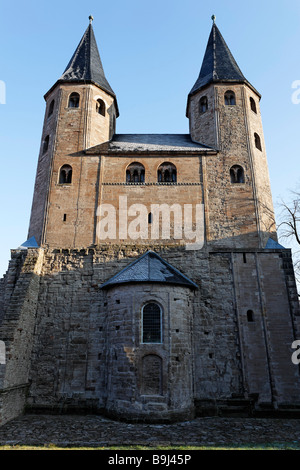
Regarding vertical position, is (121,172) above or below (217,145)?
below

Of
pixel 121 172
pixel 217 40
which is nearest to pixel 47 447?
pixel 121 172

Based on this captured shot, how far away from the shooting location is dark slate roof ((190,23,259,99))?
2191cm

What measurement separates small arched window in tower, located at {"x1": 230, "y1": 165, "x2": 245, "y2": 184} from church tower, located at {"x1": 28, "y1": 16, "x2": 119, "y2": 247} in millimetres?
8500

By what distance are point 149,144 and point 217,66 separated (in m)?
8.56

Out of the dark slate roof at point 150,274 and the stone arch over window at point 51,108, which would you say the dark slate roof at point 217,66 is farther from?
the dark slate roof at point 150,274

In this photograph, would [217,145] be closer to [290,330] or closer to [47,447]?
[290,330]

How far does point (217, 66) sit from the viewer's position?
75.5ft

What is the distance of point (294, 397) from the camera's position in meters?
14.4

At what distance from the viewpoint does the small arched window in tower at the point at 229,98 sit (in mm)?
21219

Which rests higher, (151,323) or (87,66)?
(87,66)

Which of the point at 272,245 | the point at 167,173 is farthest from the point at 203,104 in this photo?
the point at 272,245

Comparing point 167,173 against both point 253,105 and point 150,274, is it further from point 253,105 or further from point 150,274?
point 253,105

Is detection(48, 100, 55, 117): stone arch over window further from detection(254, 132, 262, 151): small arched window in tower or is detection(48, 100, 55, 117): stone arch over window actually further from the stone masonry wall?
detection(254, 132, 262, 151): small arched window in tower

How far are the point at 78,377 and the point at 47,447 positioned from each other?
4948 millimetres
